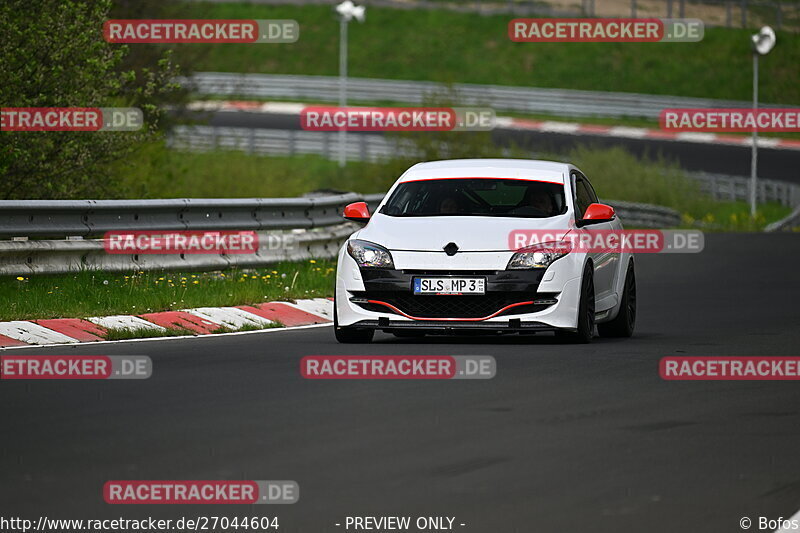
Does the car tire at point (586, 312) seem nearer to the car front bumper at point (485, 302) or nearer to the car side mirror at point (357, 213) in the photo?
the car front bumper at point (485, 302)

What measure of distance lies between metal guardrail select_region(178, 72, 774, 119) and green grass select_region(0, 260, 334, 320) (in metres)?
44.7

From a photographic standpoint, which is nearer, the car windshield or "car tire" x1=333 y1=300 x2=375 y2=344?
"car tire" x1=333 y1=300 x2=375 y2=344

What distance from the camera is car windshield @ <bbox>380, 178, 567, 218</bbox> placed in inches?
561

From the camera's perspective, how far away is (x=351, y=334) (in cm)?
1385

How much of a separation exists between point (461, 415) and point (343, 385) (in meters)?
1.47

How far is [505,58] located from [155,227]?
59.7 metres

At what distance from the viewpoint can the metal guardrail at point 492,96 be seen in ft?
211

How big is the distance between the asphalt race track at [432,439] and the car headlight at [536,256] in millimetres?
658
